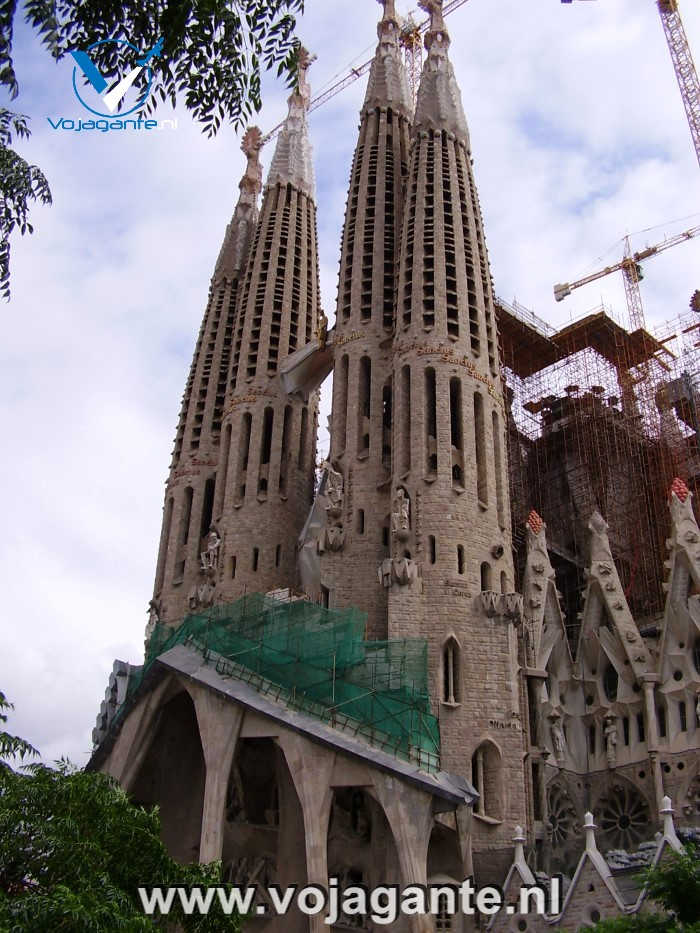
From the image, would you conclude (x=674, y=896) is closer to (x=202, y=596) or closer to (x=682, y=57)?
(x=202, y=596)

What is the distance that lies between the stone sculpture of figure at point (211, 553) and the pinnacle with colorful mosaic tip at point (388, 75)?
19.8 m

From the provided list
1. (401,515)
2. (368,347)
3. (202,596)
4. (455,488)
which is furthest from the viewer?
(202,596)

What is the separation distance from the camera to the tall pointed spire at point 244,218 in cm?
4866

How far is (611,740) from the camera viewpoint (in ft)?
105

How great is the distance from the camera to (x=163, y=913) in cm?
1389

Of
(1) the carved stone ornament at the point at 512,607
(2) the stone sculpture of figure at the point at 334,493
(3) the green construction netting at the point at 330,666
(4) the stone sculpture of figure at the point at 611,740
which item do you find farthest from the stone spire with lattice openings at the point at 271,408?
(4) the stone sculpture of figure at the point at 611,740

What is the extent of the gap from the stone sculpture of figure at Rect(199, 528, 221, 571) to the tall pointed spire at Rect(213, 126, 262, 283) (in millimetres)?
15046

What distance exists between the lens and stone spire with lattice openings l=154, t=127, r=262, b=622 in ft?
131

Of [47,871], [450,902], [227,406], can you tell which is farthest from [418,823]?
[227,406]

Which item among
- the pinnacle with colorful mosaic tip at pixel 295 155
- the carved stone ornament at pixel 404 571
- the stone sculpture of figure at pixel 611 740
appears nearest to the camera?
the carved stone ornament at pixel 404 571

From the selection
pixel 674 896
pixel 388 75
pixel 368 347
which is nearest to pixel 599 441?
pixel 368 347

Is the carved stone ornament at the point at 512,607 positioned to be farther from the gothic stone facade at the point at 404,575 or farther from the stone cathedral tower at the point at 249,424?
the stone cathedral tower at the point at 249,424

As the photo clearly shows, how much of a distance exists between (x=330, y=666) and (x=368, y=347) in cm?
1356

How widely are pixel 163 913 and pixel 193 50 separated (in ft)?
35.7
